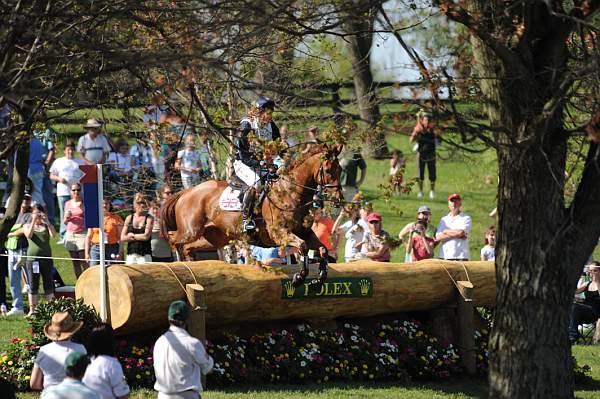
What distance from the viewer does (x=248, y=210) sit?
15.1 meters

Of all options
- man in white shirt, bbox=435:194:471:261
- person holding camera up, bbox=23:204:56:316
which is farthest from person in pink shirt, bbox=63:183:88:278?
man in white shirt, bbox=435:194:471:261

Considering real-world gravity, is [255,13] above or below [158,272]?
above

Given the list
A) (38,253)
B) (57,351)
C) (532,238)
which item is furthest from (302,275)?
(38,253)

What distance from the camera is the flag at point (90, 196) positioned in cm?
1317

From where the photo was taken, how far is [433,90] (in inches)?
329

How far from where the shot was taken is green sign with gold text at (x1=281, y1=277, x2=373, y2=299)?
1359 centimetres

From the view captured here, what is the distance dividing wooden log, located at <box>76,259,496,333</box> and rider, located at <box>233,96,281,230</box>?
133 cm

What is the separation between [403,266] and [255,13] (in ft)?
24.1

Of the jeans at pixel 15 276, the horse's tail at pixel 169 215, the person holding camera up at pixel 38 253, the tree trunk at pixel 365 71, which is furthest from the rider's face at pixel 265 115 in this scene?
the jeans at pixel 15 276

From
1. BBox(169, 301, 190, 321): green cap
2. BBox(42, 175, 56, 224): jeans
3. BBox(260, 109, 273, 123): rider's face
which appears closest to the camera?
BBox(169, 301, 190, 321): green cap

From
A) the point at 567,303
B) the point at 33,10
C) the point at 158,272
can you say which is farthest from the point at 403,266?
the point at 33,10

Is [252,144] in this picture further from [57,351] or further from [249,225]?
[249,225]

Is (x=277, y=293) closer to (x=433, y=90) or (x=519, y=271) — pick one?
(x=519, y=271)

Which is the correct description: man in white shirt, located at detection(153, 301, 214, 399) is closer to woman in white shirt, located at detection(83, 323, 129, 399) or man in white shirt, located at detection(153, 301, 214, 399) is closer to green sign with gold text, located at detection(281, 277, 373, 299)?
woman in white shirt, located at detection(83, 323, 129, 399)
